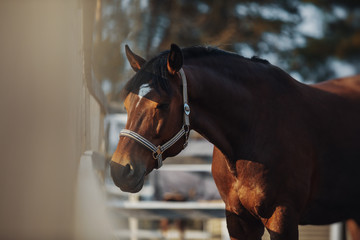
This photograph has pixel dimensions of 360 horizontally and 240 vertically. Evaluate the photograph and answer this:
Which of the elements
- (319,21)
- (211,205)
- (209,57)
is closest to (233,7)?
(319,21)

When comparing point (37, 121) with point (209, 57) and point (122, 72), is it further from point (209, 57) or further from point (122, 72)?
point (122, 72)

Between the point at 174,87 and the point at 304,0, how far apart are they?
12.6 metres

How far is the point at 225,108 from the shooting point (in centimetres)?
236

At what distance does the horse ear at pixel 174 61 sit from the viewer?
2143 millimetres

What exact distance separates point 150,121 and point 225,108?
1.59ft

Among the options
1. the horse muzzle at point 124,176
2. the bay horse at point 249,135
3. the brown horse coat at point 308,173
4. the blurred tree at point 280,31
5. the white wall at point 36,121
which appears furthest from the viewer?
the blurred tree at point 280,31

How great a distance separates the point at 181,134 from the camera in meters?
2.22

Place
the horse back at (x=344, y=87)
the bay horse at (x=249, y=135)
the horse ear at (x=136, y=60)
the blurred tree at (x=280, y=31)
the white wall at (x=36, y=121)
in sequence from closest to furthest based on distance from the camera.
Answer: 1. the white wall at (x=36, y=121)
2. the bay horse at (x=249, y=135)
3. the horse ear at (x=136, y=60)
4. the horse back at (x=344, y=87)
5. the blurred tree at (x=280, y=31)

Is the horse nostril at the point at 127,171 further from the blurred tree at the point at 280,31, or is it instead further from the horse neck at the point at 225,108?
the blurred tree at the point at 280,31

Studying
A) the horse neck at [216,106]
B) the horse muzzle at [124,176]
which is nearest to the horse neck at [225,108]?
the horse neck at [216,106]

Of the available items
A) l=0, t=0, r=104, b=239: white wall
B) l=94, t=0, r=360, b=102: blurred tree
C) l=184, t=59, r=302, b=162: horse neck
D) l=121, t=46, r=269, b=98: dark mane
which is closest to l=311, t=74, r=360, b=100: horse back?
l=184, t=59, r=302, b=162: horse neck

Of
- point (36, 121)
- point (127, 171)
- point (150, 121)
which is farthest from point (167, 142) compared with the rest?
point (36, 121)

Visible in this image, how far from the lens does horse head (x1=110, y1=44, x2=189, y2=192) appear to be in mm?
2039

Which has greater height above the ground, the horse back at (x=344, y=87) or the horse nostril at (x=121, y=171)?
the horse back at (x=344, y=87)
